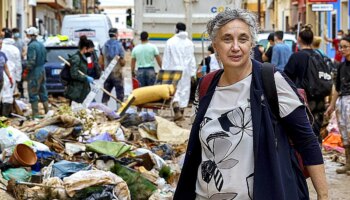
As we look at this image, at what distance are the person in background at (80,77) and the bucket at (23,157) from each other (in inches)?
220

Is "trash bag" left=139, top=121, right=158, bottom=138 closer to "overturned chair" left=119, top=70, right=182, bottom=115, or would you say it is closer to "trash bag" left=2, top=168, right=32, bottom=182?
"overturned chair" left=119, top=70, right=182, bottom=115

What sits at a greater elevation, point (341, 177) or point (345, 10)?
point (345, 10)

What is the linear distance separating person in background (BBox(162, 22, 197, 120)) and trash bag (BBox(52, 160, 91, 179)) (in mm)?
8583

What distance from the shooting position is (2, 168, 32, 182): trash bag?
8.79 m

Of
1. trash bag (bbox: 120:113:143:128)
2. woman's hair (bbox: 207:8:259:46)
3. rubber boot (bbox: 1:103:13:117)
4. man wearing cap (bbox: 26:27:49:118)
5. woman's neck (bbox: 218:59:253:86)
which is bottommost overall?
rubber boot (bbox: 1:103:13:117)

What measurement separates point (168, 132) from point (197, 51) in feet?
23.5

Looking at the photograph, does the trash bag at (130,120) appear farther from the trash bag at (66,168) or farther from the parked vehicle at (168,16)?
the parked vehicle at (168,16)

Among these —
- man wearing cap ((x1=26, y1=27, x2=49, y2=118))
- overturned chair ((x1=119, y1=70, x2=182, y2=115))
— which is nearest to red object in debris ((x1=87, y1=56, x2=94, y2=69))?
overturned chair ((x1=119, y1=70, x2=182, y2=115))

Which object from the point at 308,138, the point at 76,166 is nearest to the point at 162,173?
the point at 76,166

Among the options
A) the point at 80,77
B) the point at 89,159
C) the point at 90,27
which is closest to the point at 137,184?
the point at 89,159

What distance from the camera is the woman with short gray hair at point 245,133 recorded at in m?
4.09

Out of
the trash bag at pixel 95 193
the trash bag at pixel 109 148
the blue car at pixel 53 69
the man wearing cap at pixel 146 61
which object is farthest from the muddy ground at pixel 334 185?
the blue car at pixel 53 69

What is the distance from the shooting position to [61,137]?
11.1 m

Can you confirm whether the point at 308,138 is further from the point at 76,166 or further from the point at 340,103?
the point at 340,103
